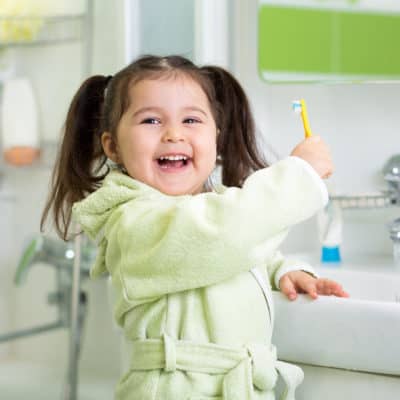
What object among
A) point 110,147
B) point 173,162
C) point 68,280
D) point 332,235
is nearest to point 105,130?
point 110,147

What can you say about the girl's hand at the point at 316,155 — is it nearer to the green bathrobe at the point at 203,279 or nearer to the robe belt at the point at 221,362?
the green bathrobe at the point at 203,279

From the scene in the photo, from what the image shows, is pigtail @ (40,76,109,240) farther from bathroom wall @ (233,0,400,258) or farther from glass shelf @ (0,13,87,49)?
glass shelf @ (0,13,87,49)

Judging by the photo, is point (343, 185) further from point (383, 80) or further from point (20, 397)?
point (20, 397)

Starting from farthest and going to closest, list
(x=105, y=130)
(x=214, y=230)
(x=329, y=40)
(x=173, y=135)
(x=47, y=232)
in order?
(x=47, y=232) → (x=329, y=40) → (x=105, y=130) → (x=173, y=135) → (x=214, y=230)

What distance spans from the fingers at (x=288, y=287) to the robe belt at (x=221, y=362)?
106 millimetres

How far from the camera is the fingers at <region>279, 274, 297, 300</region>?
1.04 meters

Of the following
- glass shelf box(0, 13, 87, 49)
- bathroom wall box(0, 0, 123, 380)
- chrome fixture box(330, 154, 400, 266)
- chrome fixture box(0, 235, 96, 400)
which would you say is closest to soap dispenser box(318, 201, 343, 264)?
chrome fixture box(330, 154, 400, 266)

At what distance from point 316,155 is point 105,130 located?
1.04 feet

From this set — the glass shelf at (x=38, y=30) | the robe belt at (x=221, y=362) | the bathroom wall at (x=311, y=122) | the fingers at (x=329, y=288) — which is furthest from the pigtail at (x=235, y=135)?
the glass shelf at (x=38, y=30)

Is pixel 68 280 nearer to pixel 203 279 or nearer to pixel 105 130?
pixel 105 130

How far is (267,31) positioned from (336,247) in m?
0.45

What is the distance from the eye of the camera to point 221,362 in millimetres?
944

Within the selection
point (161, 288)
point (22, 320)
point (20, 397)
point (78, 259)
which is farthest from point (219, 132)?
point (22, 320)

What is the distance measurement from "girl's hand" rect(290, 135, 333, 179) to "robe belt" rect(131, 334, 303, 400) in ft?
0.78
